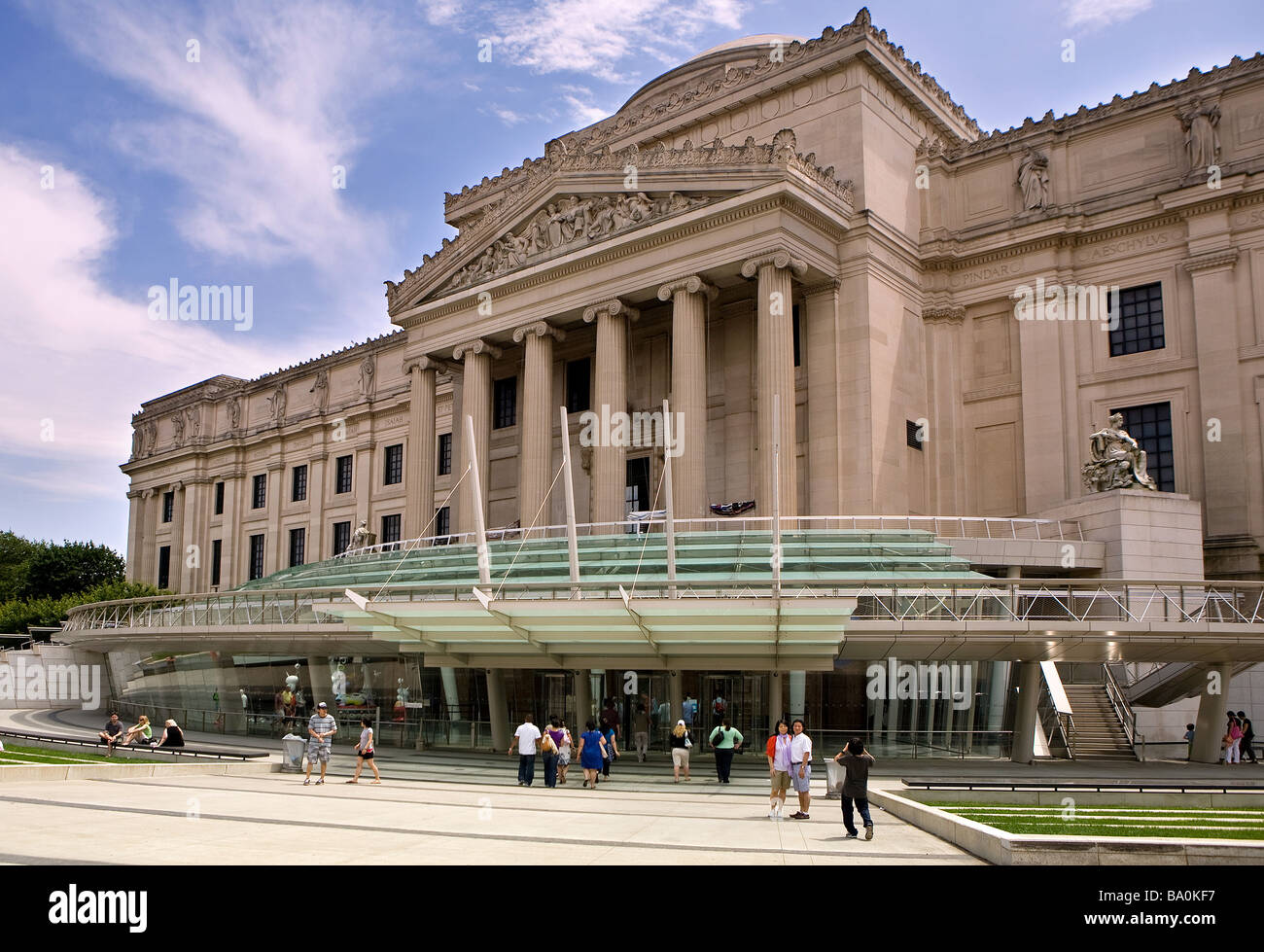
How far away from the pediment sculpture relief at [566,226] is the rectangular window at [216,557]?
4329cm

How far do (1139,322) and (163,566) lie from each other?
3010 inches

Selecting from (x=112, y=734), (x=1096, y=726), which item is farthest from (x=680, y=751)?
(x=112, y=734)

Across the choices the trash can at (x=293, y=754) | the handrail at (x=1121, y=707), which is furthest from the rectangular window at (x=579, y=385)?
the trash can at (x=293, y=754)

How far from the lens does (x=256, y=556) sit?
86.3 metres

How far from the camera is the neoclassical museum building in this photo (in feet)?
134

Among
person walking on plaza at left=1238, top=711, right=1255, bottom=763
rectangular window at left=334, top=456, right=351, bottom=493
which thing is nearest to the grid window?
rectangular window at left=334, top=456, right=351, bottom=493

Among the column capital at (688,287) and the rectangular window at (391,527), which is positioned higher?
the column capital at (688,287)

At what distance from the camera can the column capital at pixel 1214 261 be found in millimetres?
43031

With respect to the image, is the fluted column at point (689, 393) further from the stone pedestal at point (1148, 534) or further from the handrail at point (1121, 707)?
the handrail at point (1121, 707)

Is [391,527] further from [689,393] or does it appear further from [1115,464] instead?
[1115,464]

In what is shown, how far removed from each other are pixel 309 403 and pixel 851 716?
6048 cm
